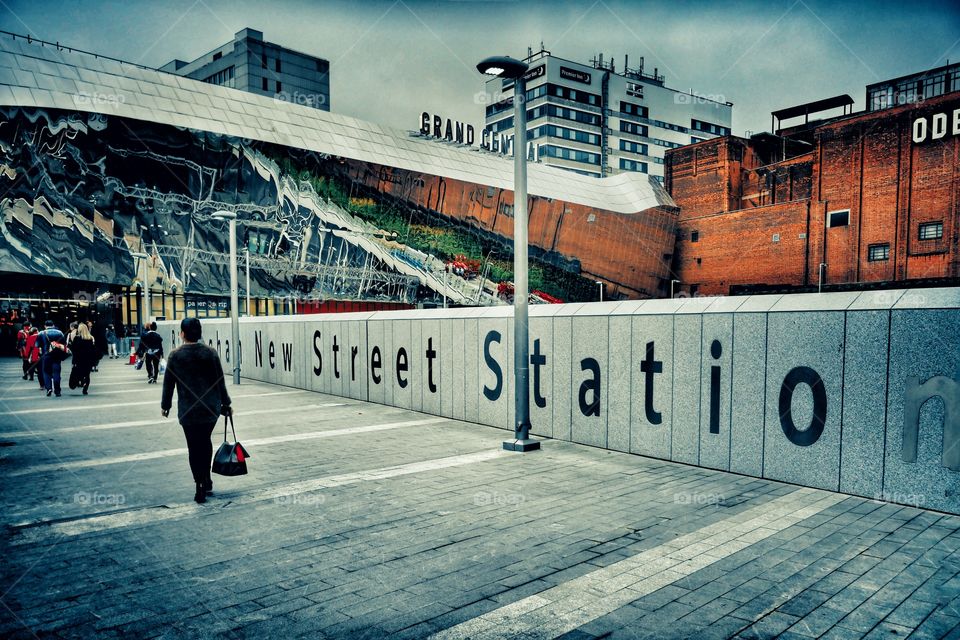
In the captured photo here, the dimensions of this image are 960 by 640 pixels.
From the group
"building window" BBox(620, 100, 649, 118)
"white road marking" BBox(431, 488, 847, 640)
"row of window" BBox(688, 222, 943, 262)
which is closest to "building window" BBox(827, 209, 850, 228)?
"row of window" BBox(688, 222, 943, 262)

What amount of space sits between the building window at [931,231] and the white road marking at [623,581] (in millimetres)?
48780

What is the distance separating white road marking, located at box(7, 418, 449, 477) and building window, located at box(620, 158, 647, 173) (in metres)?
101

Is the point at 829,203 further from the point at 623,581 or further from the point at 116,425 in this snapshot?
the point at 623,581

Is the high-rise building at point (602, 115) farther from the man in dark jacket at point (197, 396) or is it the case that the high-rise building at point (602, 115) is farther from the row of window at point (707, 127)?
the man in dark jacket at point (197, 396)

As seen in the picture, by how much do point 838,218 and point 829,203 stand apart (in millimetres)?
1402

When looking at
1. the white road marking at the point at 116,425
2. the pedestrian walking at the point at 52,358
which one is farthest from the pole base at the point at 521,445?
the pedestrian walking at the point at 52,358

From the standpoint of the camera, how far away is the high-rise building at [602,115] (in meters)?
96.1

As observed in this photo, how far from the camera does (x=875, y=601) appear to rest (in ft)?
12.2

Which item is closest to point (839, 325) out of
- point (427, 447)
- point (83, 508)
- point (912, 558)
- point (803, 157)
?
point (912, 558)

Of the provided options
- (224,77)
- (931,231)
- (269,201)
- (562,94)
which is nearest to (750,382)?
(269,201)

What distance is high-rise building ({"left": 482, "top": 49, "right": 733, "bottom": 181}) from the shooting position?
96.1 metres

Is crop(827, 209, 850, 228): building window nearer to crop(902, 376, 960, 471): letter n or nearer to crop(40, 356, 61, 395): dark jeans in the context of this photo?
crop(902, 376, 960, 471): letter n

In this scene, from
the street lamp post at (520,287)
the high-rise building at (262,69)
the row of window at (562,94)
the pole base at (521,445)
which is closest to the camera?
the street lamp post at (520,287)

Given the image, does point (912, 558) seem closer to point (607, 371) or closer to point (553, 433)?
point (607, 371)
